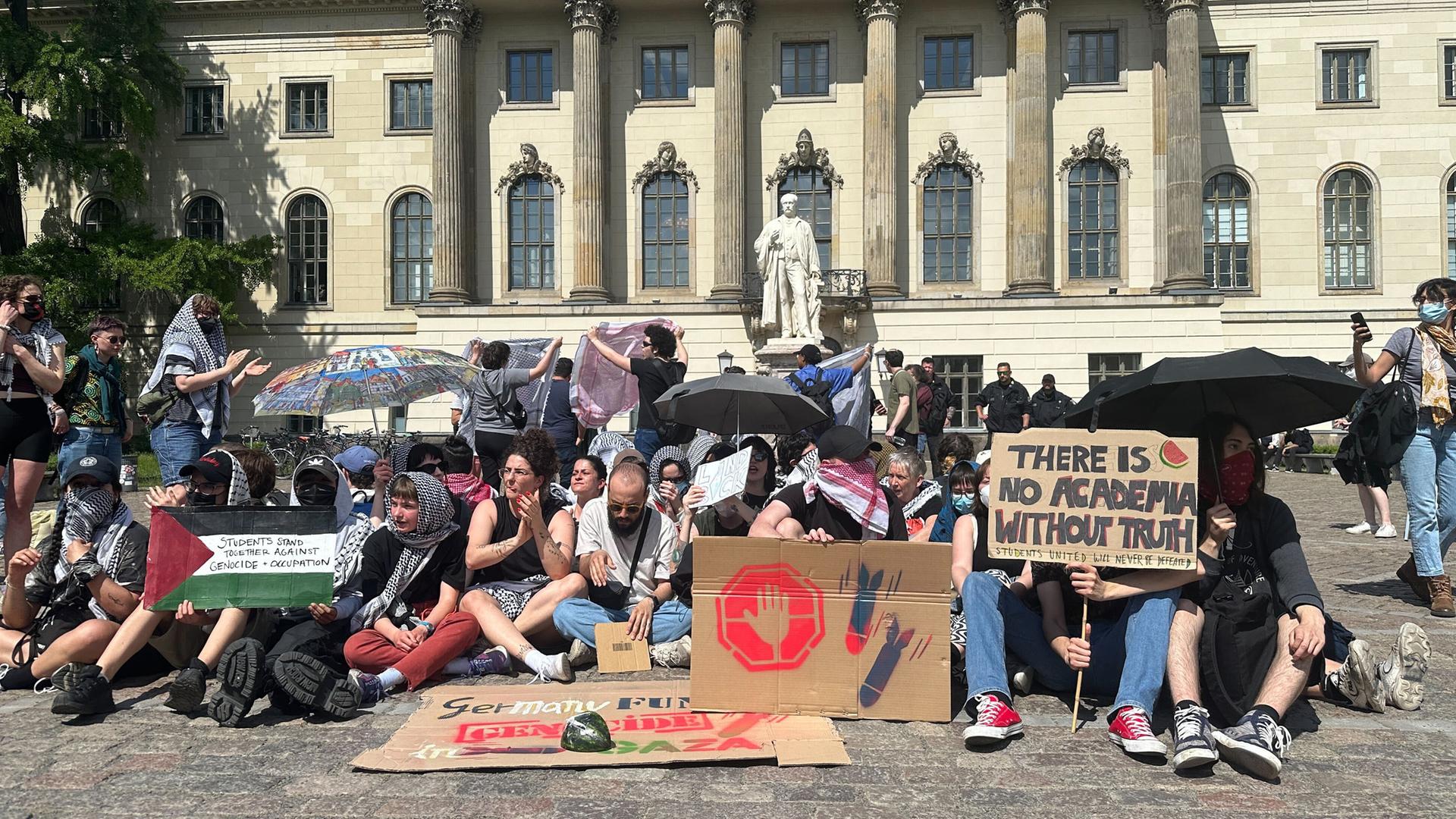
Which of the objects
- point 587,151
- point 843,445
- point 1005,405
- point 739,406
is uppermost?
point 587,151

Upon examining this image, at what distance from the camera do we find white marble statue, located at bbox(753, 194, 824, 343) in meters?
21.6

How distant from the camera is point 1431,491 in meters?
8.27

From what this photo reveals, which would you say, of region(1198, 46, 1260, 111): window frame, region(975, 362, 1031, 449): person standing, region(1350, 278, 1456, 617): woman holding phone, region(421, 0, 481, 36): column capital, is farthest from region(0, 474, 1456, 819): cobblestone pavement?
region(1198, 46, 1260, 111): window frame

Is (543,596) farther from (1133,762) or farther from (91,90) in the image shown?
(91,90)

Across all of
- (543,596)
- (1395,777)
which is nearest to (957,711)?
(1395,777)

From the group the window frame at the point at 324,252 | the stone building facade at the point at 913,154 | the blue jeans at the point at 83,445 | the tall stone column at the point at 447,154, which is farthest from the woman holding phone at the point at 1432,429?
the window frame at the point at 324,252

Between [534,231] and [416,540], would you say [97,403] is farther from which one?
[534,231]

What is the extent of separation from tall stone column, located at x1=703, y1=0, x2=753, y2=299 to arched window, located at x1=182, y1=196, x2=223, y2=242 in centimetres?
1649

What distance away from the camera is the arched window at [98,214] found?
36781 mm

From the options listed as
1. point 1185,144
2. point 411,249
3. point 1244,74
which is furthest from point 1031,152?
point 411,249

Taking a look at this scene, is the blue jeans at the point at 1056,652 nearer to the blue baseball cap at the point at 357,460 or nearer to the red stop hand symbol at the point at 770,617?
the red stop hand symbol at the point at 770,617

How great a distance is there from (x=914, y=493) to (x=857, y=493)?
945 mm

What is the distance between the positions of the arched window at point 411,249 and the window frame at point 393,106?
191 cm

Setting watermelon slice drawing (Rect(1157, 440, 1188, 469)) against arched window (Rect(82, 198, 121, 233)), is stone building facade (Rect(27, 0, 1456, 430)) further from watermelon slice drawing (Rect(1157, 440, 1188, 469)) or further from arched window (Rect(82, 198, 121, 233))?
watermelon slice drawing (Rect(1157, 440, 1188, 469))
